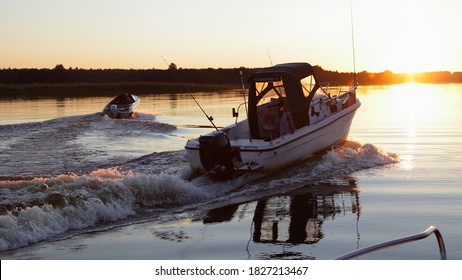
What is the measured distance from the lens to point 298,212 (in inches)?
300

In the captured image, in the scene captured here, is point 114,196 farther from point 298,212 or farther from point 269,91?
point 269,91

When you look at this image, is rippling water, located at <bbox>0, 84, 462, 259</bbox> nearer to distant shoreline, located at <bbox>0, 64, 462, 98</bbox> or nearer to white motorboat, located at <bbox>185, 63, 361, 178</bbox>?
white motorboat, located at <bbox>185, 63, 361, 178</bbox>

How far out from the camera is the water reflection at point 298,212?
6519 millimetres

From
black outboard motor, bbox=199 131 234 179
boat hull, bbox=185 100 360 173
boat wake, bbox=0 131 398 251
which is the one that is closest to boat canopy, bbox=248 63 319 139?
boat hull, bbox=185 100 360 173

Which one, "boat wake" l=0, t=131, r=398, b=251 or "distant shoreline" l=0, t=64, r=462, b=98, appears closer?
"boat wake" l=0, t=131, r=398, b=251

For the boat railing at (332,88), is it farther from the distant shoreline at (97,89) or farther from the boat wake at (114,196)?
the distant shoreline at (97,89)

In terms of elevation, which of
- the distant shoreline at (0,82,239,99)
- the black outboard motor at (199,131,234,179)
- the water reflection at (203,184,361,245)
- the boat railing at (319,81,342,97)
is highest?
the distant shoreline at (0,82,239,99)

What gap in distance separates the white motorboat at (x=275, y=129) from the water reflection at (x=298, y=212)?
2.81ft

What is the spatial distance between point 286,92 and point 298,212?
3.48 metres

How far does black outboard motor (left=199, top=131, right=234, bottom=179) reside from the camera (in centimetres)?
885

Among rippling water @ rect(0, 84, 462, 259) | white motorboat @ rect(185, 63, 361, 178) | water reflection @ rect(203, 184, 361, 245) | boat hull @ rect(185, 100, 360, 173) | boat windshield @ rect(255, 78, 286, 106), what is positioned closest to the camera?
rippling water @ rect(0, 84, 462, 259)

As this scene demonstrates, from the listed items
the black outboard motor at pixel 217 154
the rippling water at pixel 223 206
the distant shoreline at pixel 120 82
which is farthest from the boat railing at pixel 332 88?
the distant shoreline at pixel 120 82

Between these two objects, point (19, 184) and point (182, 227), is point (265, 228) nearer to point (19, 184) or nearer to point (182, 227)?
point (182, 227)
